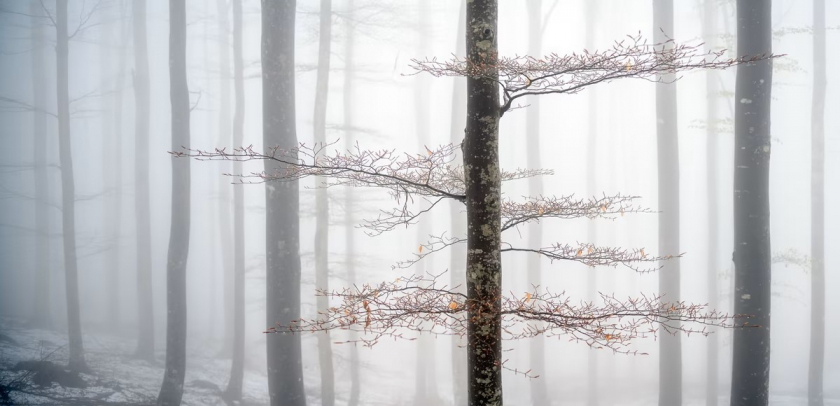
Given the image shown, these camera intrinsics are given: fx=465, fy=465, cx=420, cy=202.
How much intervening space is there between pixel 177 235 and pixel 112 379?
5.61 metres

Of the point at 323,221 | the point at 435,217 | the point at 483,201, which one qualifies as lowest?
the point at 435,217

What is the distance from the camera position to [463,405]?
34.8 feet

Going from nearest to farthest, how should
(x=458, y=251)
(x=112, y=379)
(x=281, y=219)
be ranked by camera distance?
1. (x=281, y=219)
2. (x=458, y=251)
3. (x=112, y=379)

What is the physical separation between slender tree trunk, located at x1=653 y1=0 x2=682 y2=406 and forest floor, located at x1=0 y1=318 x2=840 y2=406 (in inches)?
277

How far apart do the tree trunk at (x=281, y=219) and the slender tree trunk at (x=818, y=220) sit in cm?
1285

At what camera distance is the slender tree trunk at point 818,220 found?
484 inches

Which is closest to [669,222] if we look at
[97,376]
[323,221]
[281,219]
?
[281,219]

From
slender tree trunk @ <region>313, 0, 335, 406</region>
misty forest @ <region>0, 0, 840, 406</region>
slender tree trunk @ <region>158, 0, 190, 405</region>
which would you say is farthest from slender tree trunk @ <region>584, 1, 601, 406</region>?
slender tree trunk @ <region>158, 0, 190, 405</region>

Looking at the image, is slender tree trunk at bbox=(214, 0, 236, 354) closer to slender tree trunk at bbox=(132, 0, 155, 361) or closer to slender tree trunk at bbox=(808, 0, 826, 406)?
slender tree trunk at bbox=(132, 0, 155, 361)

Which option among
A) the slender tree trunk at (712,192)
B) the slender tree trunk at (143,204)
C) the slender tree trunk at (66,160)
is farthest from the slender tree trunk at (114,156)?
the slender tree trunk at (712,192)

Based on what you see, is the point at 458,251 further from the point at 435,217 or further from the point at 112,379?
the point at 435,217

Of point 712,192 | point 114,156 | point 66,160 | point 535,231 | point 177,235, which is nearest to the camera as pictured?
point 177,235

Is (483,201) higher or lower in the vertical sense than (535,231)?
higher

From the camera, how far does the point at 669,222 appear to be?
834 cm
